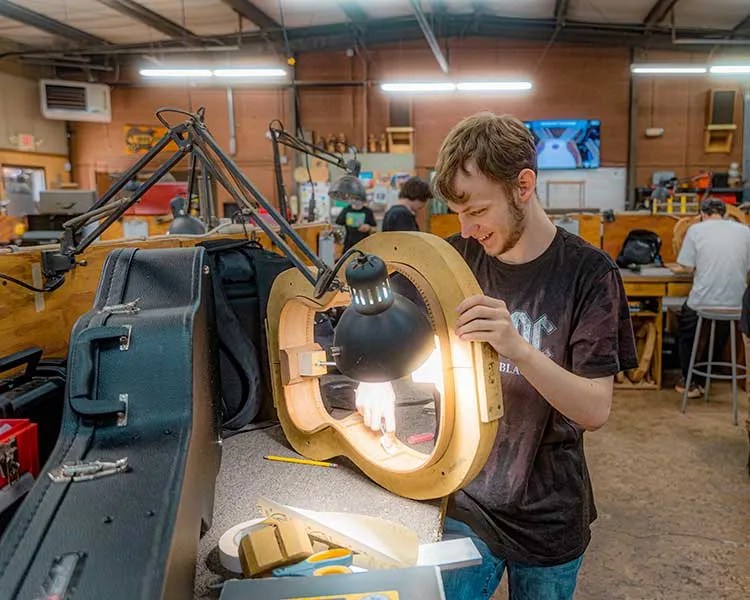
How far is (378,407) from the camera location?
154 cm

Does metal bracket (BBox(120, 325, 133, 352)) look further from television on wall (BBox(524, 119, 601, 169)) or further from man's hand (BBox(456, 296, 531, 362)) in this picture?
television on wall (BBox(524, 119, 601, 169))

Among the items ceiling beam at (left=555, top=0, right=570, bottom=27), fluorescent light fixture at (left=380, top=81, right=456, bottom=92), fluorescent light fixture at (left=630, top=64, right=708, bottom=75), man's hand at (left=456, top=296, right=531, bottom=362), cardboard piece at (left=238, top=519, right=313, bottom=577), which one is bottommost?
cardboard piece at (left=238, top=519, right=313, bottom=577)

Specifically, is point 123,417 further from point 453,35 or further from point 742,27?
point 742,27

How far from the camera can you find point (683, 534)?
3098 millimetres

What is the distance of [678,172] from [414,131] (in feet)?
11.8

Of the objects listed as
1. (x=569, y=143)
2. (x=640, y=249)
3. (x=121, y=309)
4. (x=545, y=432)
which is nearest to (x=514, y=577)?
(x=545, y=432)

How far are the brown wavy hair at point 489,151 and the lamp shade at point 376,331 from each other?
1.02 feet

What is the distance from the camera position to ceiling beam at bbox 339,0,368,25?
7910mm

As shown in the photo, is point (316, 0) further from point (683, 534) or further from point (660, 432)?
point (683, 534)

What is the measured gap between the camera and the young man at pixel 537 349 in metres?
1.19

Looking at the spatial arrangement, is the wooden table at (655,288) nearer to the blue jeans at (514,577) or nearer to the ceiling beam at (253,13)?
the blue jeans at (514,577)

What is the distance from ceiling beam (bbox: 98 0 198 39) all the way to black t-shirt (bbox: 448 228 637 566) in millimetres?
7211

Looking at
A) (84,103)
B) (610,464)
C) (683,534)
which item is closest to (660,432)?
(610,464)

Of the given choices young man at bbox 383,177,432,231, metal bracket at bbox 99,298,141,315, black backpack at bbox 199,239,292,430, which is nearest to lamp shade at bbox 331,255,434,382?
metal bracket at bbox 99,298,141,315
